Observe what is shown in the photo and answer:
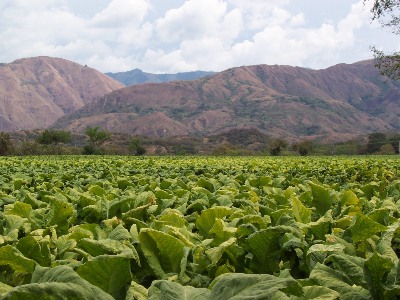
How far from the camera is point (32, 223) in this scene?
8.48 ft

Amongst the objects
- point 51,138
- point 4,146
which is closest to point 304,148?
point 4,146

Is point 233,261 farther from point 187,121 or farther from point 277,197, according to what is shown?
point 187,121

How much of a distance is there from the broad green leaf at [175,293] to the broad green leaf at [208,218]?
3.90 ft

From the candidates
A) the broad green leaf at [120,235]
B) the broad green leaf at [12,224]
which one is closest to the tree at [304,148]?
the broad green leaf at [12,224]

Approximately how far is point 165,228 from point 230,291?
105 cm

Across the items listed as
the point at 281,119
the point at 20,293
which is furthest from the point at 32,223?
the point at 281,119

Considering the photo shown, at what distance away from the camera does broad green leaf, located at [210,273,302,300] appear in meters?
1.02

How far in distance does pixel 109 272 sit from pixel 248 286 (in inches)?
16.9

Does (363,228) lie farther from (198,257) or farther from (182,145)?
(182,145)

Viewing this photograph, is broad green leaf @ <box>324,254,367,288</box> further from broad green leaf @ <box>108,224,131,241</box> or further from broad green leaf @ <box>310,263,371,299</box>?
broad green leaf @ <box>108,224,131,241</box>

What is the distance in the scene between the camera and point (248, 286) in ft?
3.43

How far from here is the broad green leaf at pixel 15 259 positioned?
1.46 m

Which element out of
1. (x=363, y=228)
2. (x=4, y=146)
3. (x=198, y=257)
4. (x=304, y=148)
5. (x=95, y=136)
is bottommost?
(x=304, y=148)

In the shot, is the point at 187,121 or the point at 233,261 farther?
the point at 187,121
